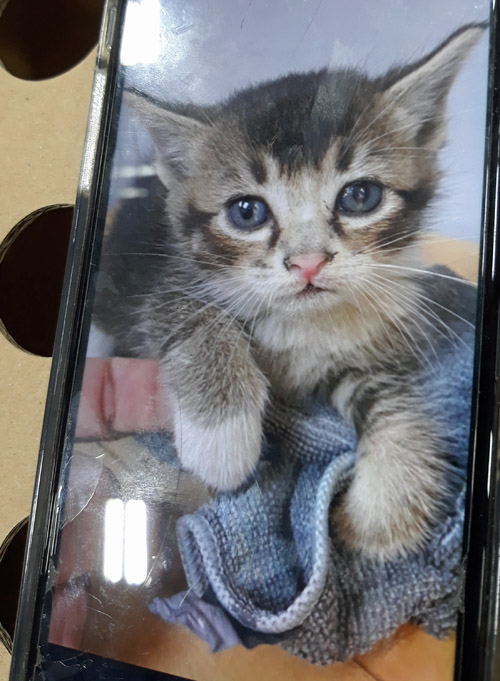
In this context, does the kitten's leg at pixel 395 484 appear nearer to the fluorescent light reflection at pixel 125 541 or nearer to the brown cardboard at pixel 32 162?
the fluorescent light reflection at pixel 125 541

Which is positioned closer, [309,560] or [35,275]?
[309,560]

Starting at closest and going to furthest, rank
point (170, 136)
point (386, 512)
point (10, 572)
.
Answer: point (386, 512), point (170, 136), point (10, 572)

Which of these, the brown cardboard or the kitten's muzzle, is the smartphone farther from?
the brown cardboard

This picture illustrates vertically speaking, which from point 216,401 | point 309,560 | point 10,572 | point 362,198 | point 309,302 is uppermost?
point 362,198

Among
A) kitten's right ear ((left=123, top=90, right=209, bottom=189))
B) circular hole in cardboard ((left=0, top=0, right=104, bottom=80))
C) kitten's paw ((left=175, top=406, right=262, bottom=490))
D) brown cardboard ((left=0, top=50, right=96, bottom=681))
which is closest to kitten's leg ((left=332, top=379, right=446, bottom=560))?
kitten's paw ((left=175, top=406, right=262, bottom=490))

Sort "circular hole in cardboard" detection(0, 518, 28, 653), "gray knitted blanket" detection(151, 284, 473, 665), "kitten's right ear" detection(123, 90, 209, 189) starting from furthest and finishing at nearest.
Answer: "circular hole in cardboard" detection(0, 518, 28, 653)
"kitten's right ear" detection(123, 90, 209, 189)
"gray knitted blanket" detection(151, 284, 473, 665)

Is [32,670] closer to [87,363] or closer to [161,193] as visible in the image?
[87,363]

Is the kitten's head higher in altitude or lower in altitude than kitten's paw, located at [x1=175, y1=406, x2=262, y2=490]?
higher

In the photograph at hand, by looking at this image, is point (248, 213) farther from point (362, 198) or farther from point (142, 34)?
point (142, 34)

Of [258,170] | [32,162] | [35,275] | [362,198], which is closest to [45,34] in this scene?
[32,162]
